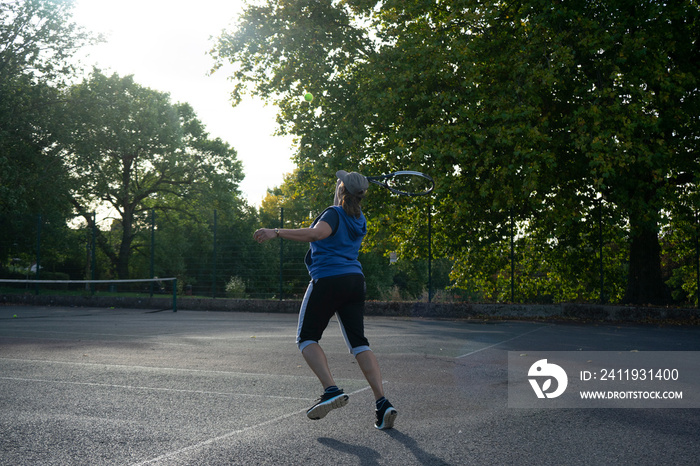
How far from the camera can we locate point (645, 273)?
1634cm

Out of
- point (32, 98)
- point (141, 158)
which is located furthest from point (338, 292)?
point (141, 158)

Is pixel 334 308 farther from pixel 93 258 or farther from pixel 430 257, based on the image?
pixel 93 258

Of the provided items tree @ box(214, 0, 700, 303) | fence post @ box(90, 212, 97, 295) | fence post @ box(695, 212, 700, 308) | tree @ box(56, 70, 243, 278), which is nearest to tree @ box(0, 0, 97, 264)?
tree @ box(56, 70, 243, 278)

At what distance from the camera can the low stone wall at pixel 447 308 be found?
14152 millimetres

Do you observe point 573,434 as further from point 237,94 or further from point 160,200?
point 160,200

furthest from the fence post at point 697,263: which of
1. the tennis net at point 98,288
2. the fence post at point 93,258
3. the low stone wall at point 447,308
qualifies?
the fence post at point 93,258

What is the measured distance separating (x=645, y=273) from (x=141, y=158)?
37660mm

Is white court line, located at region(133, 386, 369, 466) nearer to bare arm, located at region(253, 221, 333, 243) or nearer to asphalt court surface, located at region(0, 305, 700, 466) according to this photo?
asphalt court surface, located at region(0, 305, 700, 466)

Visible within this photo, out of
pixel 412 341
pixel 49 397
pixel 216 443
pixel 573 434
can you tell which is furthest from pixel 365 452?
pixel 412 341

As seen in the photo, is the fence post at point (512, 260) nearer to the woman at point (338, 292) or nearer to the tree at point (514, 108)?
the tree at point (514, 108)

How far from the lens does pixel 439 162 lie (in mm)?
14828

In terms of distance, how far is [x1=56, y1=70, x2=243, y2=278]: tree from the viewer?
37094 millimetres

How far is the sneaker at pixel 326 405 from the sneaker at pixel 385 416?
0.28 m

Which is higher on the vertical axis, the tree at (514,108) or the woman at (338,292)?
the tree at (514,108)
